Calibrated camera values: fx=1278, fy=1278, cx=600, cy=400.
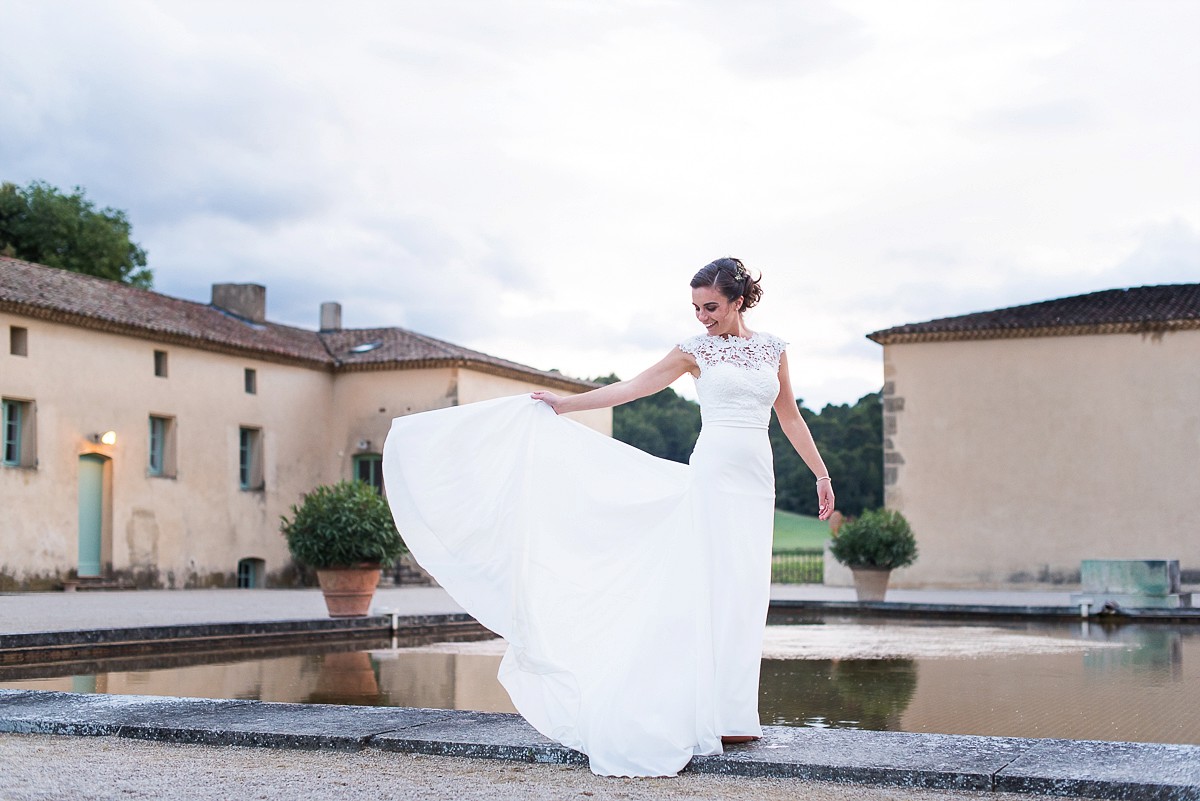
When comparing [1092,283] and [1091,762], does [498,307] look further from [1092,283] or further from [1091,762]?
[1091,762]

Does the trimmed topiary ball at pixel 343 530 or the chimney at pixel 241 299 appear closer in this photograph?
the trimmed topiary ball at pixel 343 530

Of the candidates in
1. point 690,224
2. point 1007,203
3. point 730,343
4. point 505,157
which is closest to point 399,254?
point 505,157

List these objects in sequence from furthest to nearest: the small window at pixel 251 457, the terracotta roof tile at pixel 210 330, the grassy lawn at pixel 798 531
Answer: the grassy lawn at pixel 798 531, the small window at pixel 251 457, the terracotta roof tile at pixel 210 330

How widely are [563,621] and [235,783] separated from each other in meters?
1.12

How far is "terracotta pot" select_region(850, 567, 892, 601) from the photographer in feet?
51.1

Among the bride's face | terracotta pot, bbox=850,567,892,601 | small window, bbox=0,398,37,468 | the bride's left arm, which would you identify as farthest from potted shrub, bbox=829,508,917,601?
small window, bbox=0,398,37,468

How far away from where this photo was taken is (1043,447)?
72.4 ft

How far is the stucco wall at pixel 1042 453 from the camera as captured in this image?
2127cm

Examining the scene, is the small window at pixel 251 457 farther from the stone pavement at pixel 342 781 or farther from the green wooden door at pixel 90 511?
the stone pavement at pixel 342 781

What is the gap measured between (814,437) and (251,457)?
26.9m

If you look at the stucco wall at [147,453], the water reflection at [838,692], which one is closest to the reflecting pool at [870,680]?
the water reflection at [838,692]

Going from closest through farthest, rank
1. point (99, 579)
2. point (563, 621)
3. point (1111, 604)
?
point (563, 621), point (1111, 604), point (99, 579)

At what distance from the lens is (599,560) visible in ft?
13.4

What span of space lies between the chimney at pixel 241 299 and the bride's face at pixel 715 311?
23.6 meters
